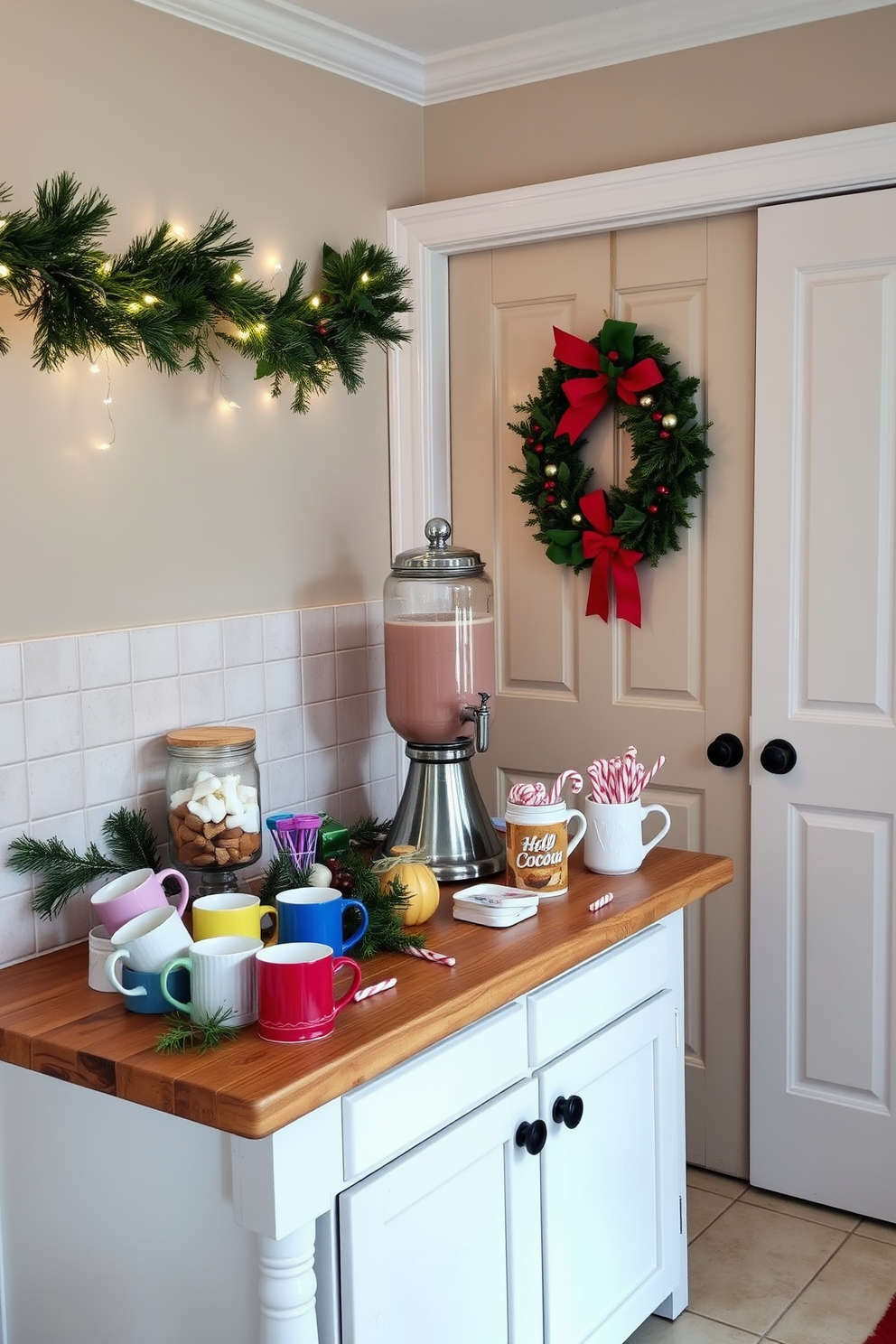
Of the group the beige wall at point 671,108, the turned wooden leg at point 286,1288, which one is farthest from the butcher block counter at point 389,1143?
the beige wall at point 671,108

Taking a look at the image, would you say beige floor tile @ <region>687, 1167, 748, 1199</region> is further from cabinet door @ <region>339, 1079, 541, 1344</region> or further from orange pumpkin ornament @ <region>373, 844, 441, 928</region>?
orange pumpkin ornament @ <region>373, 844, 441, 928</region>

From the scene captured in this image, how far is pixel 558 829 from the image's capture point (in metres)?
2.09

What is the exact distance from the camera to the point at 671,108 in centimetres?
254

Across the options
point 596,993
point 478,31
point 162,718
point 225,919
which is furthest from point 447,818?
point 478,31

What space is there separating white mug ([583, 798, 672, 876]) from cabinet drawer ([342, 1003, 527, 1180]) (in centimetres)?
44

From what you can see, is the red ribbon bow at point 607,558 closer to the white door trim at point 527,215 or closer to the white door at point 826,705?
the white door at point 826,705

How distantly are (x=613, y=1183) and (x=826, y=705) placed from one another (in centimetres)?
101

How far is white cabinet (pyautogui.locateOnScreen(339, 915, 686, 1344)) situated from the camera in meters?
1.62

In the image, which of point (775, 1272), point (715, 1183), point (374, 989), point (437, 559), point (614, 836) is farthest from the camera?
point (715, 1183)

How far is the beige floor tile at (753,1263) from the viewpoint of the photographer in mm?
2330

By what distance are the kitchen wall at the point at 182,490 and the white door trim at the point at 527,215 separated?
65 mm

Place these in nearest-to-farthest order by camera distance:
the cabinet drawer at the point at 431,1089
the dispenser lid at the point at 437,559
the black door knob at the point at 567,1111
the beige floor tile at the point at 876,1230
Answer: the cabinet drawer at the point at 431,1089 < the black door knob at the point at 567,1111 < the dispenser lid at the point at 437,559 < the beige floor tile at the point at 876,1230

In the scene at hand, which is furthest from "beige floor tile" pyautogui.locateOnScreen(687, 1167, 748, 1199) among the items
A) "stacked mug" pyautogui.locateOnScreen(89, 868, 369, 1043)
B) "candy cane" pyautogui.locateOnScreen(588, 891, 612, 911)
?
"stacked mug" pyautogui.locateOnScreen(89, 868, 369, 1043)

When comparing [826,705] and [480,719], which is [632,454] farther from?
[480,719]
